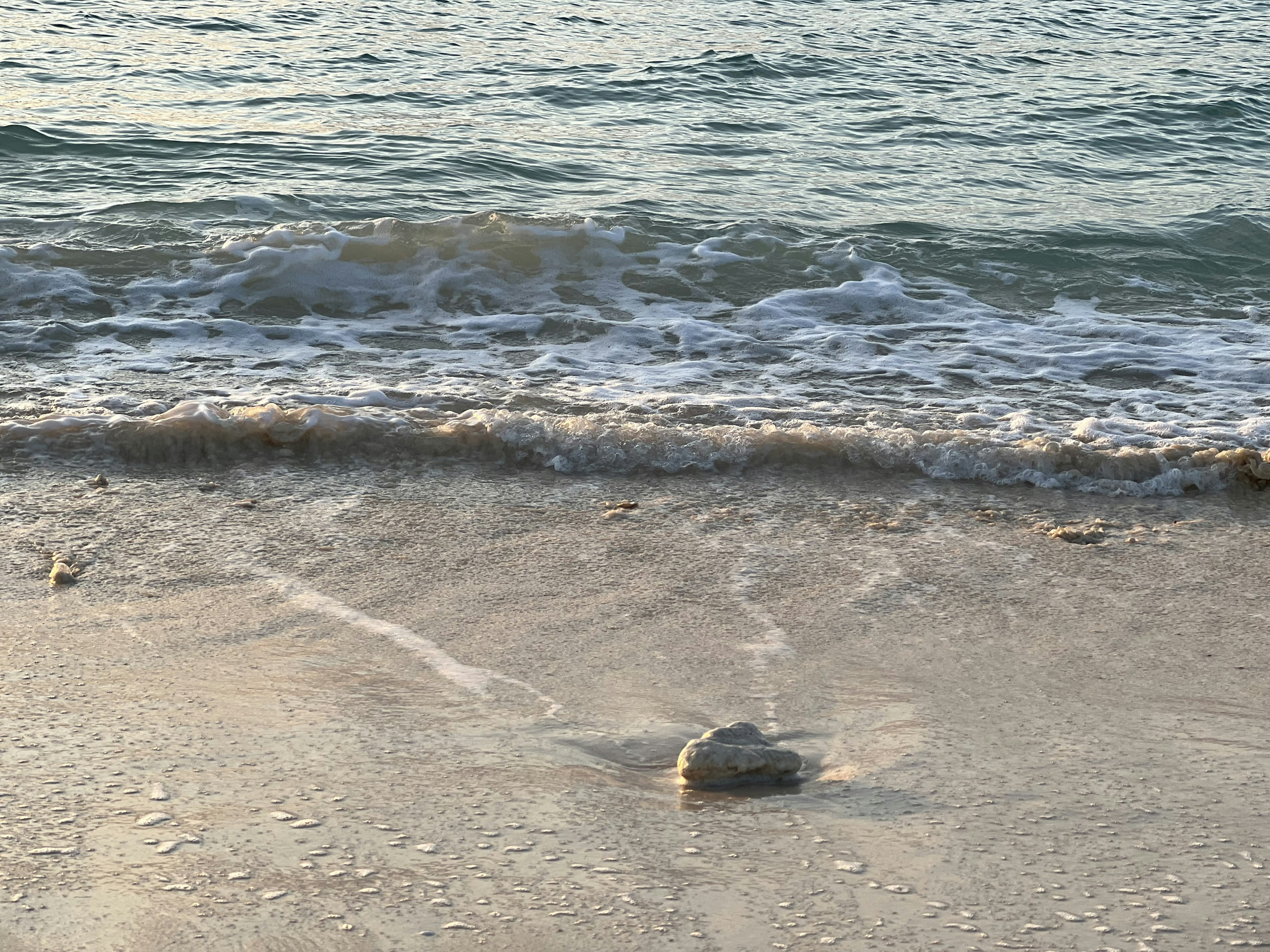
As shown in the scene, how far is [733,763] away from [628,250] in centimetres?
495

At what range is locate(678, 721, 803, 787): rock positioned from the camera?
209cm

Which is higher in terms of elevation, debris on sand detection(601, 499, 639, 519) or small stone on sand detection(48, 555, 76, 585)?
small stone on sand detection(48, 555, 76, 585)

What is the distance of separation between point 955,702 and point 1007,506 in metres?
1.40

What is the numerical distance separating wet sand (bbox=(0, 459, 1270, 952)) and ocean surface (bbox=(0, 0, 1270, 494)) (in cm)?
43

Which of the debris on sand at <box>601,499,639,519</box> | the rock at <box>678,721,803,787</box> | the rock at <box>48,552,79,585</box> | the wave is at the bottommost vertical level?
the debris on sand at <box>601,499,639,519</box>

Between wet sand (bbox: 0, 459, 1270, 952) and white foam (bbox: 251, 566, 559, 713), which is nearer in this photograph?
wet sand (bbox: 0, 459, 1270, 952)

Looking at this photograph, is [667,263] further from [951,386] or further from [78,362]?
[78,362]

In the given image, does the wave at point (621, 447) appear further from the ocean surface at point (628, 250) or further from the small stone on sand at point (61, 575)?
the small stone on sand at point (61, 575)

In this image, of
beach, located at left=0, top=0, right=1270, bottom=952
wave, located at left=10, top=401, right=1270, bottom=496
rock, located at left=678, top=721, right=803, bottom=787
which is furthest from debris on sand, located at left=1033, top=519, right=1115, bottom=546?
rock, located at left=678, top=721, right=803, bottom=787

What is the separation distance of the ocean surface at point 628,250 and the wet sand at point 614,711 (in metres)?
0.43

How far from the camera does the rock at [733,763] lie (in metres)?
2.09

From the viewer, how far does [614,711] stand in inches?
94.6

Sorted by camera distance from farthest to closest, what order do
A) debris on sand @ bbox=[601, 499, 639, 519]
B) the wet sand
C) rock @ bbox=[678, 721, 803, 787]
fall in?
debris on sand @ bbox=[601, 499, 639, 519], rock @ bbox=[678, 721, 803, 787], the wet sand

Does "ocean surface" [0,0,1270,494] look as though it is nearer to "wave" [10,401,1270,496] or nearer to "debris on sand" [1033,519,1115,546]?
"wave" [10,401,1270,496]
